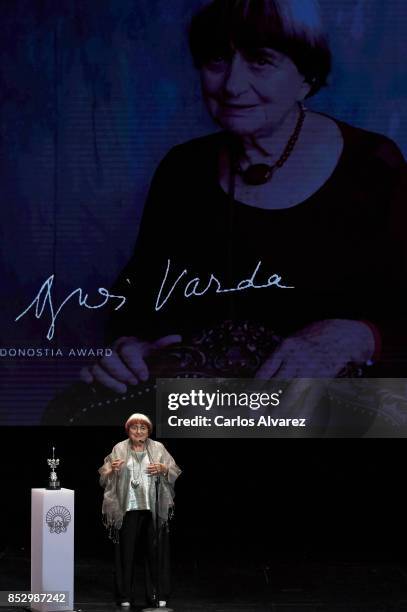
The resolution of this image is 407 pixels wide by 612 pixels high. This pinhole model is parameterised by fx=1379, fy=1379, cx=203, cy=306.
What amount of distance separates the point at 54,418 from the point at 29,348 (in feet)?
1.90

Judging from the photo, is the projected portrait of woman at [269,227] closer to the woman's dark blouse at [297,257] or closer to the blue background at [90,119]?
the woman's dark blouse at [297,257]

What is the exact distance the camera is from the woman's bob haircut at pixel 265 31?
1079 cm

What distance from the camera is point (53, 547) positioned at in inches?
323

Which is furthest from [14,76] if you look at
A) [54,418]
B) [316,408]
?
[316,408]

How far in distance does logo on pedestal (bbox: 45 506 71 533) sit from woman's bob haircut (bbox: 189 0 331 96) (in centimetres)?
412

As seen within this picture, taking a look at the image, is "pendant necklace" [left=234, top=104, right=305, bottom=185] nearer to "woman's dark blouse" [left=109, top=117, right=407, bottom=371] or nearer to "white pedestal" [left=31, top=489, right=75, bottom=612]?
"woman's dark blouse" [left=109, top=117, right=407, bottom=371]

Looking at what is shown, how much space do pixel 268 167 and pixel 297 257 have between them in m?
0.76

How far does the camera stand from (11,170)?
10.8 metres

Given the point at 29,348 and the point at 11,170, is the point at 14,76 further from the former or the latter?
the point at 29,348

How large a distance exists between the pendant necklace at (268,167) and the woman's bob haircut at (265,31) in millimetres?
259

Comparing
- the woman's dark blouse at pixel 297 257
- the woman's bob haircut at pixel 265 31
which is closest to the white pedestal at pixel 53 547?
the woman's dark blouse at pixel 297 257
